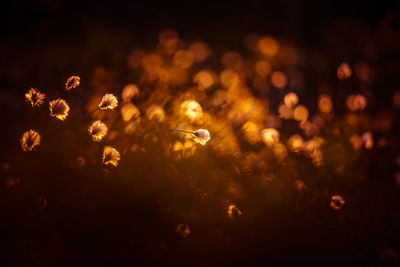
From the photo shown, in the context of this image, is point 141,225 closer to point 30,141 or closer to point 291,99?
point 30,141

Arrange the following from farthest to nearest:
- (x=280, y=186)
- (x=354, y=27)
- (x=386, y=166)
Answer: (x=354, y=27)
(x=386, y=166)
(x=280, y=186)

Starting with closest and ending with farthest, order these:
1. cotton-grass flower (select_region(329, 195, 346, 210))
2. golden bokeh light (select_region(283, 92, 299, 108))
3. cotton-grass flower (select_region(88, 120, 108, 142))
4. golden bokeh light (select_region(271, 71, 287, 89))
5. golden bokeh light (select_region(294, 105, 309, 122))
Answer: cotton-grass flower (select_region(88, 120, 108, 142))
cotton-grass flower (select_region(329, 195, 346, 210))
golden bokeh light (select_region(294, 105, 309, 122))
golden bokeh light (select_region(283, 92, 299, 108))
golden bokeh light (select_region(271, 71, 287, 89))

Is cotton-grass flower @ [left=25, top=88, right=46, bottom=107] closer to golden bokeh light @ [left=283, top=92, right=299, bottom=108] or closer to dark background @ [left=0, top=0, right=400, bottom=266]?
dark background @ [left=0, top=0, right=400, bottom=266]

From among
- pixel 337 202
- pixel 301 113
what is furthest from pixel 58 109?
pixel 301 113

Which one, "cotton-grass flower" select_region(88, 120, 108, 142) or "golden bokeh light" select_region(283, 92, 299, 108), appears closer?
"cotton-grass flower" select_region(88, 120, 108, 142)

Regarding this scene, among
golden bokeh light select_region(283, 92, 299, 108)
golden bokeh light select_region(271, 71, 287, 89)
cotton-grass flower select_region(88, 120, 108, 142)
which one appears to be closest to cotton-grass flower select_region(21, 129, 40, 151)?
cotton-grass flower select_region(88, 120, 108, 142)

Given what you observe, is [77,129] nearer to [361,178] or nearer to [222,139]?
[222,139]

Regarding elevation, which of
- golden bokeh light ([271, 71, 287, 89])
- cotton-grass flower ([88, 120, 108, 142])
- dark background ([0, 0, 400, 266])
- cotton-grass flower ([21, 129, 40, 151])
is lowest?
dark background ([0, 0, 400, 266])

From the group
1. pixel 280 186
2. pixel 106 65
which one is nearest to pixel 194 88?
pixel 106 65

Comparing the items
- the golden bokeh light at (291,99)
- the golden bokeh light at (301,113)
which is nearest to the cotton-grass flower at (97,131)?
the golden bokeh light at (301,113)

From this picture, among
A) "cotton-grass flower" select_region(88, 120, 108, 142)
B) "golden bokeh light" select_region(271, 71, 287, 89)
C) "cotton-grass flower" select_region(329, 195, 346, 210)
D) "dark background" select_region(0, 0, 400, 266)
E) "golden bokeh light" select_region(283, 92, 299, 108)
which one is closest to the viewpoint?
"dark background" select_region(0, 0, 400, 266)

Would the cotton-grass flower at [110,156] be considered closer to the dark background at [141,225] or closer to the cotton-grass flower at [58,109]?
the dark background at [141,225]
